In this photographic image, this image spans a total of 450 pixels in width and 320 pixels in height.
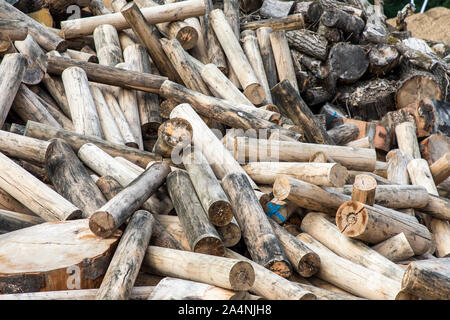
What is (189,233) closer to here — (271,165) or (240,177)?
(240,177)

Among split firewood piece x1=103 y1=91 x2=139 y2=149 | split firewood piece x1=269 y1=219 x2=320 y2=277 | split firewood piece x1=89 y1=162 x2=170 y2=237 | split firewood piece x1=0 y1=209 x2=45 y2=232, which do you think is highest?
split firewood piece x1=103 y1=91 x2=139 y2=149

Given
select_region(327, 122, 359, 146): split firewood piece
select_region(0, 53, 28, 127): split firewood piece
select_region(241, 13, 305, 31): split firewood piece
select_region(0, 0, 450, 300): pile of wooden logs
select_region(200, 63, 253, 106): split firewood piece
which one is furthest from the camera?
select_region(241, 13, 305, 31): split firewood piece

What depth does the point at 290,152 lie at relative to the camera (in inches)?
233

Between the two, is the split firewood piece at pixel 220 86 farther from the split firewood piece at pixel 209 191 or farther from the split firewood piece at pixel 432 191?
the split firewood piece at pixel 432 191

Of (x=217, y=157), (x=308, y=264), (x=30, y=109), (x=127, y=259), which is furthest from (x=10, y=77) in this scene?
(x=308, y=264)

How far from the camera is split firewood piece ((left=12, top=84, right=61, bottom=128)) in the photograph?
655cm

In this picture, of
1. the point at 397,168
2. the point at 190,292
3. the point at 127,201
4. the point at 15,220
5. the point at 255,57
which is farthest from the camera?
the point at 255,57

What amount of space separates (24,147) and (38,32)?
3.07 m

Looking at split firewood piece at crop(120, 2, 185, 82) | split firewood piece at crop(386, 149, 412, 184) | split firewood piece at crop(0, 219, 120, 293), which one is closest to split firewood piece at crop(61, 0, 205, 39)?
split firewood piece at crop(120, 2, 185, 82)

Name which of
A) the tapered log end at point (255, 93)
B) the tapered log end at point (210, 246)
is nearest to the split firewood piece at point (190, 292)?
the tapered log end at point (210, 246)

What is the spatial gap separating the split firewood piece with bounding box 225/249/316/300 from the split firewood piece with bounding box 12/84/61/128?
3.49m

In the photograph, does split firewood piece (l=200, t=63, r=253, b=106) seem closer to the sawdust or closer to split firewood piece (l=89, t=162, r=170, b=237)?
split firewood piece (l=89, t=162, r=170, b=237)

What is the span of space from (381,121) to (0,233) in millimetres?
6075

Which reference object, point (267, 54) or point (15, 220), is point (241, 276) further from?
point (267, 54)
